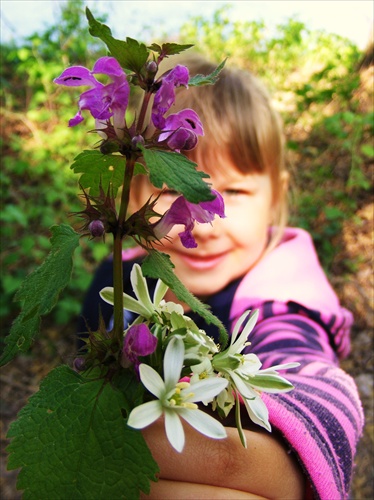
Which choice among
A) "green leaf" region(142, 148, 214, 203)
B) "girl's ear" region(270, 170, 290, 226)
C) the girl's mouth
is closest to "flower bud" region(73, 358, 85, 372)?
"green leaf" region(142, 148, 214, 203)

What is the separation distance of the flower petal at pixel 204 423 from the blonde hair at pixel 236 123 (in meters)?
1.26

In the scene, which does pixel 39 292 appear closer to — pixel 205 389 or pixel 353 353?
pixel 205 389

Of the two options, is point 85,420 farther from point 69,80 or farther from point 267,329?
point 267,329

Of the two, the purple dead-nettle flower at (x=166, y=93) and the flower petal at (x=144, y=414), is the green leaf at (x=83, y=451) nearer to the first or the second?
the flower petal at (x=144, y=414)

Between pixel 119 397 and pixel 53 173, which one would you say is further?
pixel 53 173

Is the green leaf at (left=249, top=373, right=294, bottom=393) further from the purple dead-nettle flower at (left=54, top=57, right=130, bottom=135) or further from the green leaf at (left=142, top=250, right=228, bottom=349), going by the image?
the purple dead-nettle flower at (left=54, top=57, right=130, bottom=135)

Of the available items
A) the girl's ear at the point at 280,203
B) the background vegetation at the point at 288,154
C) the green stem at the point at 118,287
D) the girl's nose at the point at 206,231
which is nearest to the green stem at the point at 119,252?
the green stem at the point at 118,287

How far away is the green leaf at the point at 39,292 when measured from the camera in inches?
17.7

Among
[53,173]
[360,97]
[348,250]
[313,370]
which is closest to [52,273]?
[313,370]

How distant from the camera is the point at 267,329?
1434mm

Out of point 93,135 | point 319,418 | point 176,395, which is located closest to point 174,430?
point 176,395

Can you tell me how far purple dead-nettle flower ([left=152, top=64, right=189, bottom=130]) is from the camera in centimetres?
48

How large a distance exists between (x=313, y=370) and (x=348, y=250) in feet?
8.47

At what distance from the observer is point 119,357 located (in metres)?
0.50
